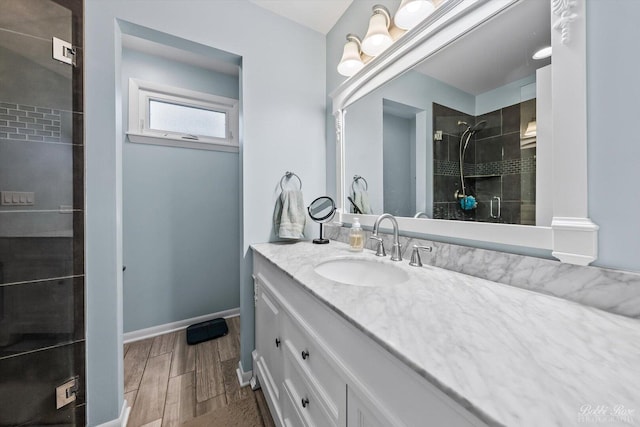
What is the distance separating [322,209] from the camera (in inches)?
61.9

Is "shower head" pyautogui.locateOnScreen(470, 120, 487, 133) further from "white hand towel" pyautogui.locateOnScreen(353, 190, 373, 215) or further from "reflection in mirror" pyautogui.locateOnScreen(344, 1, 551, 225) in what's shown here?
"white hand towel" pyautogui.locateOnScreen(353, 190, 373, 215)

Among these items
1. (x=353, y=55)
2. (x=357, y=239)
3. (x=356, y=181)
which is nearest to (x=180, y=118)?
(x=353, y=55)

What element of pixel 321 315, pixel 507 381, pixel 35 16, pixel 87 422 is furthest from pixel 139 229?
pixel 507 381

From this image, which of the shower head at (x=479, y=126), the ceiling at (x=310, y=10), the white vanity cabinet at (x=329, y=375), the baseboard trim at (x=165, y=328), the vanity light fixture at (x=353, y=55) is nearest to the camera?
the white vanity cabinet at (x=329, y=375)

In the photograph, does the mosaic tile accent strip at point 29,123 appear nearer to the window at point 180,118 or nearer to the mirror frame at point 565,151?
the window at point 180,118

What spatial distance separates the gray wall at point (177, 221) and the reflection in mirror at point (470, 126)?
1.60 metres

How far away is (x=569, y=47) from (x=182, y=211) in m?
2.41

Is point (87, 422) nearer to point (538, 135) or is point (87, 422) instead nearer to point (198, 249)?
point (198, 249)

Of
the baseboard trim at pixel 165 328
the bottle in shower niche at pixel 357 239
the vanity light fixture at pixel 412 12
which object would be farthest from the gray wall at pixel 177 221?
the vanity light fixture at pixel 412 12

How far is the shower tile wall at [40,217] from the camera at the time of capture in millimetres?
955

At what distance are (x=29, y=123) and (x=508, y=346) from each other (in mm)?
1815

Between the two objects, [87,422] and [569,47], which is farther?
[87,422]

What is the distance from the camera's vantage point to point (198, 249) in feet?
6.92

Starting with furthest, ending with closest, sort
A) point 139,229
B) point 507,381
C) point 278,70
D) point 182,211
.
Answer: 1. point 182,211
2. point 139,229
3. point 278,70
4. point 507,381
